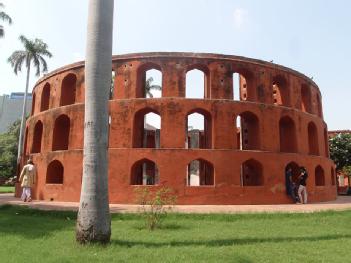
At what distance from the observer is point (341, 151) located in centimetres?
3031

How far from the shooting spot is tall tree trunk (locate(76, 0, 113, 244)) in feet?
22.4

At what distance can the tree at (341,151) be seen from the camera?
30.2m

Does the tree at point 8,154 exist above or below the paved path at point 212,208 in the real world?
above

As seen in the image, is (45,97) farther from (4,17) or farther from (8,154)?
(8,154)

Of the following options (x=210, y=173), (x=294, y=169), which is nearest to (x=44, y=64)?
(x=210, y=173)

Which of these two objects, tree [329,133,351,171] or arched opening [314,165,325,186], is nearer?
arched opening [314,165,325,186]

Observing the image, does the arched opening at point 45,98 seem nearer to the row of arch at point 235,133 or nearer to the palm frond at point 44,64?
the row of arch at point 235,133

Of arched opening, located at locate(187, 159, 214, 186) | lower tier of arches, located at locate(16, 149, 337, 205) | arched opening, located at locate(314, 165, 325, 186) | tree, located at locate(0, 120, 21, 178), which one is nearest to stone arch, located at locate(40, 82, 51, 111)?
lower tier of arches, located at locate(16, 149, 337, 205)

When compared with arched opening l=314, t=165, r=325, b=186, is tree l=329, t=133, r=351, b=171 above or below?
above

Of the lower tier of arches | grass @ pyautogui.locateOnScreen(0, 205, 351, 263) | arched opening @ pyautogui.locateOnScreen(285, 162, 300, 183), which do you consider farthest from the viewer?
arched opening @ pyautogui.locateOnScreen(285, 162, 300, 183)

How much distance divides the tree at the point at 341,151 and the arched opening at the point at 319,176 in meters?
10.7

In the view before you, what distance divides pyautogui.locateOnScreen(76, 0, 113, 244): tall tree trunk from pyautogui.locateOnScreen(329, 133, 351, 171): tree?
2757 centimetres

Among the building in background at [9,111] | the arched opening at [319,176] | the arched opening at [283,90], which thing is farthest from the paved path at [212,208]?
the building in background at [9,111]

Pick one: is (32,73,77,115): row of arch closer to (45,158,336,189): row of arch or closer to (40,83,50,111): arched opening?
(40,83,50,111): arched opening
